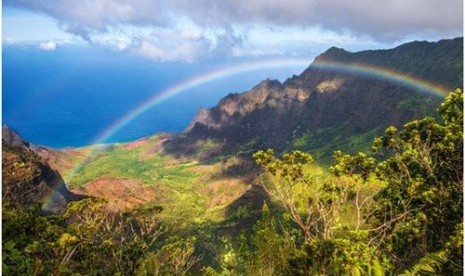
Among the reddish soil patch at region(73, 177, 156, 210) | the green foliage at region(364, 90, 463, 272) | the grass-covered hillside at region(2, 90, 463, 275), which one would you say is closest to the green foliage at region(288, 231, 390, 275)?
the grass-covered hillside at region(2, 90, 463, 275)

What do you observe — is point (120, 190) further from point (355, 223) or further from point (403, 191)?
point (403, 191)

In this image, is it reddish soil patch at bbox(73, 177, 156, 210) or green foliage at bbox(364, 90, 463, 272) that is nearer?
green foliage at bbox(364, 90, 463, 272)

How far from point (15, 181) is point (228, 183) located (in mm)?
145323

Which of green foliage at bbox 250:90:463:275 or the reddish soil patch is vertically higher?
green foliage at bbox 250:90:463:275

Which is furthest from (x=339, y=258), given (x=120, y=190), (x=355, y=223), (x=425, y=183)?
(x=120, y=190)

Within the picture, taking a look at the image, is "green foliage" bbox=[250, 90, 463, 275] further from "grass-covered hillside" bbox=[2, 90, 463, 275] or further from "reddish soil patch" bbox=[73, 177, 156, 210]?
"reddish soil patch" bbox=[73, 177, 156, 210]

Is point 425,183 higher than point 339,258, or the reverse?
point 425,183

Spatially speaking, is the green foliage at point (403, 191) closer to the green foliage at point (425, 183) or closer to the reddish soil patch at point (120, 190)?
the green foliage at point (425, 183)

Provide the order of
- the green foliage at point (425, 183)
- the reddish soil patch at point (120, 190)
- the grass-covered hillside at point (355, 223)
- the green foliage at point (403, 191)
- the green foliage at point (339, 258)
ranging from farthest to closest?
the reddish soil patch at point (120, 190) → the green foliage at point (425, 183) → the green foliage at point (403, 191) → the grass-covered hillside at point (355, 223) → the green foliage at point (339, 258)

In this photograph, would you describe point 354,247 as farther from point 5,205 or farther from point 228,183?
point 228,183

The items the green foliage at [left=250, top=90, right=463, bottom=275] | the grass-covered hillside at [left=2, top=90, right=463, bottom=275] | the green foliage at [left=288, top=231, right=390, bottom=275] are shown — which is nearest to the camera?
the green foliage at [left=288, top=231, right=390, bottom=275]

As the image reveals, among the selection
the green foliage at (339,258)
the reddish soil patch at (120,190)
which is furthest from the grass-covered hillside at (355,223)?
the reddish soil patch at (120,190)

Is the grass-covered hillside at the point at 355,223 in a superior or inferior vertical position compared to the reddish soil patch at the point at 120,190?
superior

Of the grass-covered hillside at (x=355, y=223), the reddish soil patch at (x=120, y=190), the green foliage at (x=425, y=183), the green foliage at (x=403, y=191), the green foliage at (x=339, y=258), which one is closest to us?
the green foliage at (x=339, y=258)
